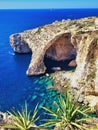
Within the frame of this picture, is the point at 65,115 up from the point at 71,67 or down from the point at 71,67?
up

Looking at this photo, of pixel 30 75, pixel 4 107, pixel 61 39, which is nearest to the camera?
pixel 4 107

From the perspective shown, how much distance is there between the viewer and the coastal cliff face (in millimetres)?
60938

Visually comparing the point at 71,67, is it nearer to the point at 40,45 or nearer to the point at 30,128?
the point at 40,45

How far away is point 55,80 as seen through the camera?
70062 mm

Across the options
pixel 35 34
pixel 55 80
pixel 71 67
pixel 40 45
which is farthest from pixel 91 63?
pixel 35 34

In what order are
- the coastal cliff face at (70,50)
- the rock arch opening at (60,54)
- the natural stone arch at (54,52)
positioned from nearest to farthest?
the coastal cliff face at (70,50) < the natural stone arch at (54,52) < the rock arch opening at (60,54)

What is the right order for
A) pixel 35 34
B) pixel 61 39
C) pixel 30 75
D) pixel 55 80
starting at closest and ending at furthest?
1. pixel 55 80
2. pixel 30 75
3. pixel 61 39
4. pixel 35 34

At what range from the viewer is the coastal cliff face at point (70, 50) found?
60.9 meters

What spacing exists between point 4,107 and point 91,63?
17679 millimetres

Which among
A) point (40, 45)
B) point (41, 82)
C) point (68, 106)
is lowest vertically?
point (41, 82)

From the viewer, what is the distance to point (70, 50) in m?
83.8

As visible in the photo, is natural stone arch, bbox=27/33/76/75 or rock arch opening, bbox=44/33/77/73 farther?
rock arch opening, bbox=44/33/77/73

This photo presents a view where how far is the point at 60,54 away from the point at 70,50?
107 inches

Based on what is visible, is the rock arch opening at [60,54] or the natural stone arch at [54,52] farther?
the rock arch opening at [60,54]
